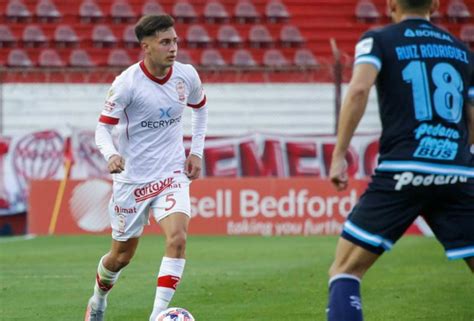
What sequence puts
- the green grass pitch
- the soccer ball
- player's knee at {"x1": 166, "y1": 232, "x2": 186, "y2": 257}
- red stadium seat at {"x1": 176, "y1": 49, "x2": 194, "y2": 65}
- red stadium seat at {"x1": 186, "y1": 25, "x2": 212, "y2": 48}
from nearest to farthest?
the soccer ball < player's knee at {"x1": 166, "y1": 232, "x2": 186, "y2": 257} < the green grass pitch < red stadium seat at {"x1": 176, "y1": 49, "x2": 194, "y2": 65} < red stadium seat at {"x1": 186, "y1": 25, "x2": 212, "y2": 48}

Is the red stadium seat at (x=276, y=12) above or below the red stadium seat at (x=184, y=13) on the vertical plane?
below

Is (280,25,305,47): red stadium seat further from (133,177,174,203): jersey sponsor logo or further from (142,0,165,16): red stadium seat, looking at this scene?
(133,177,174,203): jersey sponsor logo

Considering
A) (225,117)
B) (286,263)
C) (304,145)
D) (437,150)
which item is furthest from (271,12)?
(437,150)

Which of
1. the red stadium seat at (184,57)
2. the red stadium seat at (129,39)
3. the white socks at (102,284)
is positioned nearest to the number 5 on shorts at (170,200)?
→ the white socks at (102,284)

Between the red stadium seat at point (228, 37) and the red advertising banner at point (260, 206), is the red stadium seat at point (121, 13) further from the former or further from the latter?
the red advertising banner at point (260, 206)

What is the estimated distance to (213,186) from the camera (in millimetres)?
20828

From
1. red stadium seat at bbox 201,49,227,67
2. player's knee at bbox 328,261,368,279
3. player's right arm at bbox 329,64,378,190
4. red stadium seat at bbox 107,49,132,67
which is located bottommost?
red stadium seat at bbox 201,49,227,67

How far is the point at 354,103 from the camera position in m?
5.94

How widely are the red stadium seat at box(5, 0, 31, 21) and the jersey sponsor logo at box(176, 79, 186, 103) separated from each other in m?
21.6

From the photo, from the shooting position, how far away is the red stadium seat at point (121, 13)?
29.9 m

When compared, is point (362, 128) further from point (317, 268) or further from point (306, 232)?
point (317, 268)

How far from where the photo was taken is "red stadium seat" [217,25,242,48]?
96.3ft

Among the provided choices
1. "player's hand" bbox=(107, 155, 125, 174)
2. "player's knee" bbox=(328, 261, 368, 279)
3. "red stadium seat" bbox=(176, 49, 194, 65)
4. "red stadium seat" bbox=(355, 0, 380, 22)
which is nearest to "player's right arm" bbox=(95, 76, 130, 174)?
"player's hand" bbox=(107, 155, 125, 174)

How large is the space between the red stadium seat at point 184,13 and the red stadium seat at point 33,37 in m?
3.43
